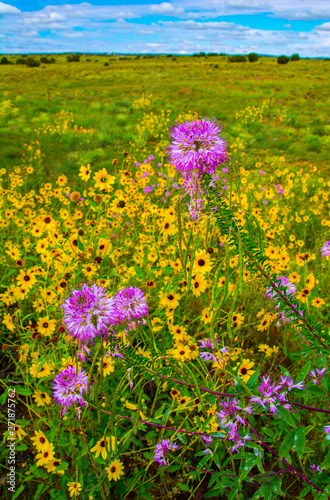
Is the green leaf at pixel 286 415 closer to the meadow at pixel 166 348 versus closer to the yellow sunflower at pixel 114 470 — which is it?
the meadow at pixel 166 348

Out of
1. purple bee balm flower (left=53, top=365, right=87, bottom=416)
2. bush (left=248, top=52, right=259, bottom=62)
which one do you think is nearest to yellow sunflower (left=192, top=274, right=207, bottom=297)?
purple bee balm flower (left=53, top=365, right=87, bottom=416)

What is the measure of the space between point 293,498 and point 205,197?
1553 millimetres

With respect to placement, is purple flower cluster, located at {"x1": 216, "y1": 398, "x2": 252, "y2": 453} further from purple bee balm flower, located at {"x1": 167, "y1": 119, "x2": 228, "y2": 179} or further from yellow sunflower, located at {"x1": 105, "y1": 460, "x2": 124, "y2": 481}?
purple bee balm flower, located at {"x1": 167, "y1": 119, "x2": 228, "y2": 179}

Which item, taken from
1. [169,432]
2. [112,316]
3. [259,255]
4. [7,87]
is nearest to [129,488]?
[169,432]

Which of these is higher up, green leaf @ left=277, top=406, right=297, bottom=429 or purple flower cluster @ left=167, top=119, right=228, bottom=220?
purple flower cluster @ left=167, top=119, right=228, bottom=220

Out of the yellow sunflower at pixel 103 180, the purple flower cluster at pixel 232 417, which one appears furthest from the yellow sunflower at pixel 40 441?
the yellow sunflower at pixel 103 180

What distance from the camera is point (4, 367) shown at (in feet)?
7.40

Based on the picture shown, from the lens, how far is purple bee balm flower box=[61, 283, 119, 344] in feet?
3.17

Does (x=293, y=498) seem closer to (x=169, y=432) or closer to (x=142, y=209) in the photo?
(x=169, y=432)

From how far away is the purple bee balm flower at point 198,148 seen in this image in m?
0.96

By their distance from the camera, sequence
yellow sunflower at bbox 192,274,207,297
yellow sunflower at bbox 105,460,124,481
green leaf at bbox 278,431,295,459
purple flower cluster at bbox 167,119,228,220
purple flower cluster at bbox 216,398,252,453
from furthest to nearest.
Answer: yellow sunflower at bbox 192,274,207,297 → yellow sunflower at bbox 105,460,124,481 → purple flower cluster at bbox 216,398,252,453 → green leaf at bbox 278,431,295,459 → purple flower cluster at bbox 167,119,228,220

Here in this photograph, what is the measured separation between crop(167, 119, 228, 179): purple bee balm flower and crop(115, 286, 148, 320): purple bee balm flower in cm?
61

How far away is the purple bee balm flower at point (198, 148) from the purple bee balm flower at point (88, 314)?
0.50 meters

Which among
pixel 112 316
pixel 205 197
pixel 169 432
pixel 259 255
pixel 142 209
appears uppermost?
pixel 205 197
